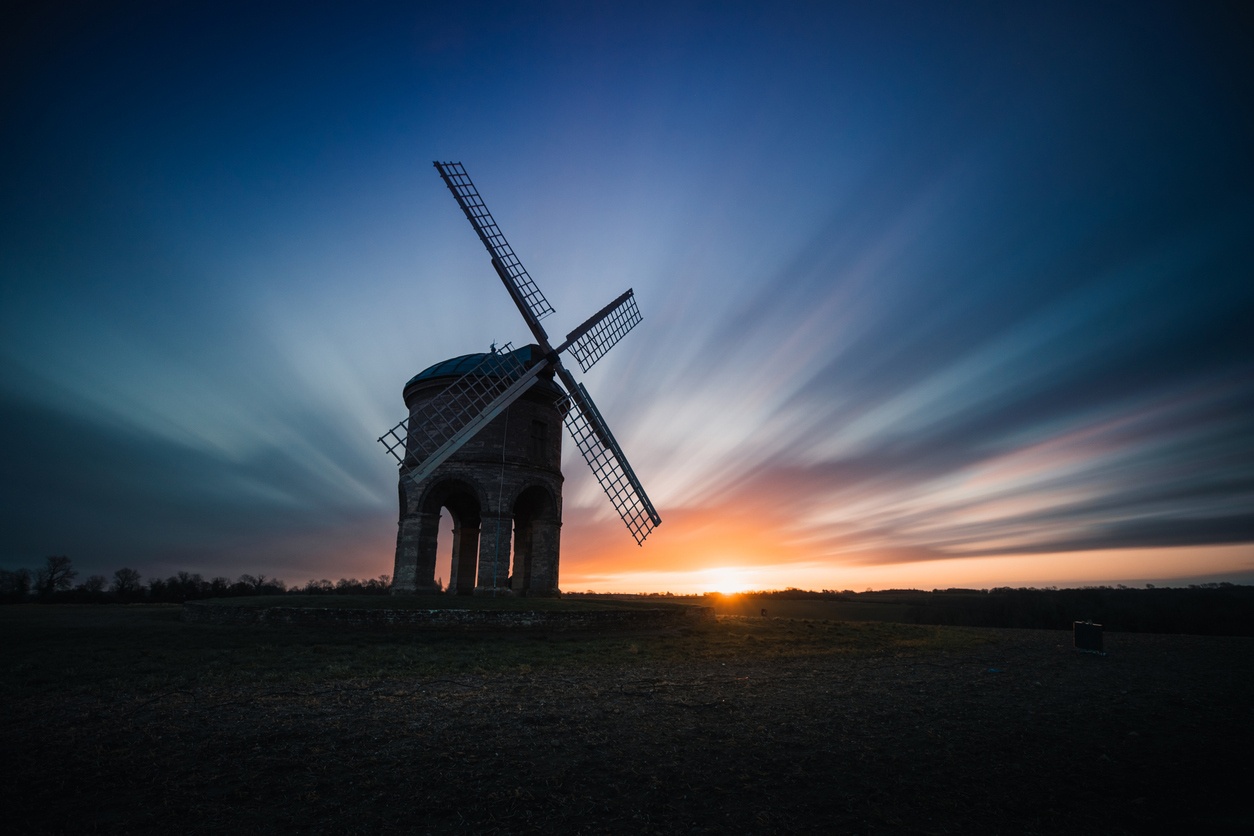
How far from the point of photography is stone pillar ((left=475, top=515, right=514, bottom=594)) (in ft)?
73.7

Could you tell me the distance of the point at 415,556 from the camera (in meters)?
22.5

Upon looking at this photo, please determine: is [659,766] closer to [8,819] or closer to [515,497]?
[8,819]

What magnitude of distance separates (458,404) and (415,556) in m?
6.57

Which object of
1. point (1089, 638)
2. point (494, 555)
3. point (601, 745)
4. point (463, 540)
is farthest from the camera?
point (463, 540)

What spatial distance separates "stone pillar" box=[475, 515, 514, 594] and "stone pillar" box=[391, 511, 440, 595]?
2.11 m

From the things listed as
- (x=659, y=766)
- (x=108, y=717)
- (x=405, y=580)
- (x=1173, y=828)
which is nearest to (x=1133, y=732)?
(x=1173, y=828)

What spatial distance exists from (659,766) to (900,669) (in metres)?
9.40

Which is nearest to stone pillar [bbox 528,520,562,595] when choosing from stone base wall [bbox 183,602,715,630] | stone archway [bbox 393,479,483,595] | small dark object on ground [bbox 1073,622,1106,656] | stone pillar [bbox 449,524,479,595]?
stone archway [bbox 393,479,483,595]

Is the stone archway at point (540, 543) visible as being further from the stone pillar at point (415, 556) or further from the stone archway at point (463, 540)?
the stone pillar at point (415, 556)

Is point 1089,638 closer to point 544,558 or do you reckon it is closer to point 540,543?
point 544,558

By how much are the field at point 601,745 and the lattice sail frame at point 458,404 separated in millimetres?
11679

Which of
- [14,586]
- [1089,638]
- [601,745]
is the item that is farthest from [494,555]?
[14,586]

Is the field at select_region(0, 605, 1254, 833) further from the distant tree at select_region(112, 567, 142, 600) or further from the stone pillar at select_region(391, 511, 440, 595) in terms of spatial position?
the distant tree at select_region(112, 567, 142, 600)

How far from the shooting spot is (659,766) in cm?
560
